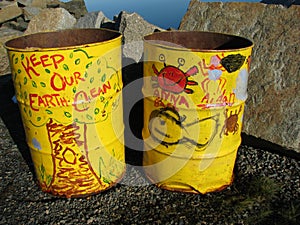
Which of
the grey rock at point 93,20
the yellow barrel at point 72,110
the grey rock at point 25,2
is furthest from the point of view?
the grey rock at point 25,2

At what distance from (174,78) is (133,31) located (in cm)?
173

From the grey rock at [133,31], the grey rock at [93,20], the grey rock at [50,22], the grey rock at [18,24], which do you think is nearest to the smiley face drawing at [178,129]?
the grey rock at [133,31]

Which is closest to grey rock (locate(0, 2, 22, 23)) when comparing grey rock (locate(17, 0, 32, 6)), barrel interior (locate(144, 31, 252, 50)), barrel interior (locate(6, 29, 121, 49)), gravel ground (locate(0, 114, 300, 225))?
grey rock (locate(17, 0, 32, 6))

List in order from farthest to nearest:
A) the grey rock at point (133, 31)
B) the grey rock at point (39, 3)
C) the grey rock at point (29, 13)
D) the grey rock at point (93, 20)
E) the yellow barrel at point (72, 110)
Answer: the grey rock at point (39, 3) → the grey rock at point (29, 13) → the grey rock at point (93, 20) → the grey rock at point (133, 31) → the yellow barrel at point (72, 110)

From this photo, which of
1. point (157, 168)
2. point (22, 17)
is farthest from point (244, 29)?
point (22, 17)

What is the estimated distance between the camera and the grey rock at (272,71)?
3.12m

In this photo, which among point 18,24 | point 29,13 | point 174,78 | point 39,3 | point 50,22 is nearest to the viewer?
point 174,78

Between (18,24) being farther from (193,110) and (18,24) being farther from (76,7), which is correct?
(193,110)

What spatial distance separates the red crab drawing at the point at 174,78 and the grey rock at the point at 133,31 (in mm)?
1408

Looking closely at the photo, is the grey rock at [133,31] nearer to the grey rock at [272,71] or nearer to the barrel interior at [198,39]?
the barrel interior at [198,39]

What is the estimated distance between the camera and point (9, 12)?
8125 millimetres

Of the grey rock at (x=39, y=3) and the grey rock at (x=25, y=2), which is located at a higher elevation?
the grey rock at (x=25, y=2)

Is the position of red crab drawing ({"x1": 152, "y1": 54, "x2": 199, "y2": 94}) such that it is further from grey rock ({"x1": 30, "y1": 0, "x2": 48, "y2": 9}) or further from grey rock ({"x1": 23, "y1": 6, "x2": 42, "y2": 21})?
grey rock ({"x1": 30, "y1": 0, "x2": 48, "y2": 9})

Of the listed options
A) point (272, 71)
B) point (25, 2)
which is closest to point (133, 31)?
point (272, 71)
